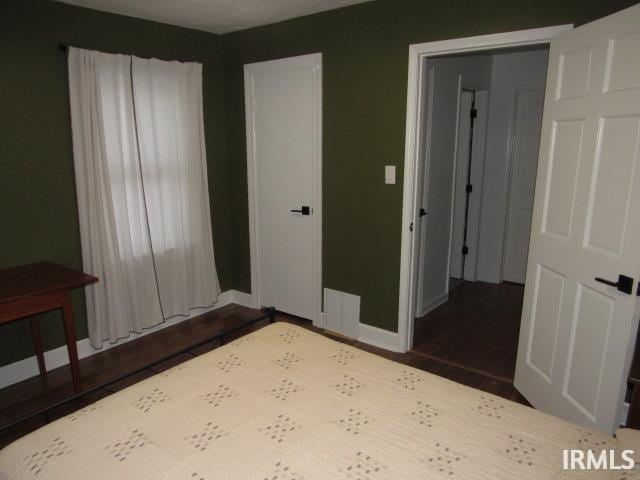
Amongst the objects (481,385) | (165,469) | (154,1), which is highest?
(154,1)

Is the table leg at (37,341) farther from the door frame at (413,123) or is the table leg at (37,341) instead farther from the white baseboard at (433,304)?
the white baseboard at (433,304)

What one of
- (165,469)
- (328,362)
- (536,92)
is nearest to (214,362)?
(328,362)

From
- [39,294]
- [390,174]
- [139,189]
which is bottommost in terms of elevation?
[39,294]

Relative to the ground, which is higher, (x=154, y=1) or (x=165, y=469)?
(x=154, y=1)

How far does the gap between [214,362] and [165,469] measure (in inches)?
26.3

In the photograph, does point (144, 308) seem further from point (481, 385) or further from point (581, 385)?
point (581, 385)

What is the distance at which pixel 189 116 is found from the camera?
11.8 ft

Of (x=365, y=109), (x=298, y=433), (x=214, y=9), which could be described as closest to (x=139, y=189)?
(x=214, y=9)

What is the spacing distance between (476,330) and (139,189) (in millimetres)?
3037

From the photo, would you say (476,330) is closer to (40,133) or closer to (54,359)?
(54,359)

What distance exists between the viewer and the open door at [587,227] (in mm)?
1927

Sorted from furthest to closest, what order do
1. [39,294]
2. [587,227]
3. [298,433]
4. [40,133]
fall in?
[40,133], [39,294], [587,227], [298,433]

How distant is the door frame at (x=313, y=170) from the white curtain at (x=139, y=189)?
0.41 meters

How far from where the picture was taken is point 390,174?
10.3ft
